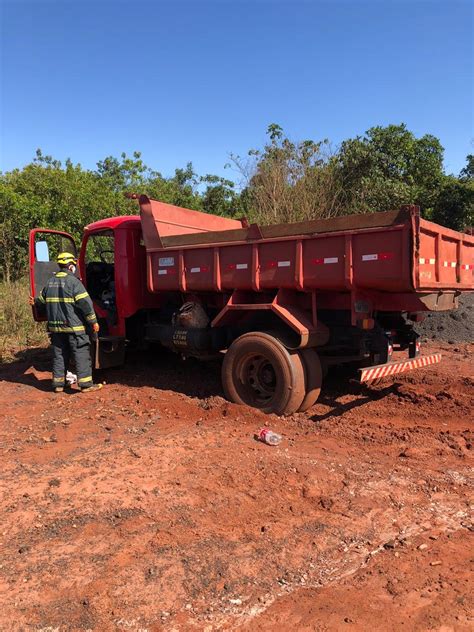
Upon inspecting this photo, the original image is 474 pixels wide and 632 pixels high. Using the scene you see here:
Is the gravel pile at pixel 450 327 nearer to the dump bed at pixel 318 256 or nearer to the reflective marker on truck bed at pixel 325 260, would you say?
the dump bed at pixel 318 256

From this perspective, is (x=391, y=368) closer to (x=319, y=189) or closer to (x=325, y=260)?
(x=325, y=260)

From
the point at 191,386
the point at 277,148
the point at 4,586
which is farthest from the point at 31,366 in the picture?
the point at 277,148

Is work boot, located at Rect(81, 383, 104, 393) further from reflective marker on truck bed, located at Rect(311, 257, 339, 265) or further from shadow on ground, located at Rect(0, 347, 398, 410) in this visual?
reflective marker on truck bed, located at Rect(311, 257, 339, 265)

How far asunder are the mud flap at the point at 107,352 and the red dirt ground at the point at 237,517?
144 centimetres

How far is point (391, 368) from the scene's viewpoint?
17.8 feet

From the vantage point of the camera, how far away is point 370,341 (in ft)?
18.6

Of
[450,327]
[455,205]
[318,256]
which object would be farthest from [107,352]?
[455,205]

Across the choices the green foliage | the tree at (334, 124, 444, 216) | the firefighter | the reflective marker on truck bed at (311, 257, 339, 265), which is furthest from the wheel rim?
the green foliage

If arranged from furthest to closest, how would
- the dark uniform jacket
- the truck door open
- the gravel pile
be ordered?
the gravel pile → the truck door open → the dark uniform jacket

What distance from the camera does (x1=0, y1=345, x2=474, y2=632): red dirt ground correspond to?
2.45 m

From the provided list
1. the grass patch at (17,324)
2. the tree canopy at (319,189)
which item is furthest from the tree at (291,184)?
the grass patch at (17,324)

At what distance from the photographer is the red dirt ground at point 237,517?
8.05 ft

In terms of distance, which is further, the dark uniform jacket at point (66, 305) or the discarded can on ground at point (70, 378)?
the discarded can on ground at point (70, 378)

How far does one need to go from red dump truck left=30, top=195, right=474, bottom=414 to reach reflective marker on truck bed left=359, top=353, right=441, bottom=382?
14 mm
